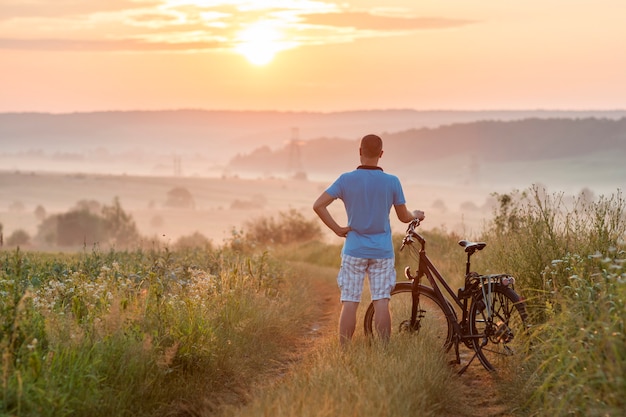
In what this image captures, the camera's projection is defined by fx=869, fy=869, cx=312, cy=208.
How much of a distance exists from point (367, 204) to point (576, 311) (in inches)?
87.7

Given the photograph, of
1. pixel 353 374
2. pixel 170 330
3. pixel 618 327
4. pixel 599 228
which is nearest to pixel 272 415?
pixel 353 374

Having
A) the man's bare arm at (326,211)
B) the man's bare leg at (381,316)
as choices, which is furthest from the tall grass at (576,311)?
the man's bare arm at (326,211)

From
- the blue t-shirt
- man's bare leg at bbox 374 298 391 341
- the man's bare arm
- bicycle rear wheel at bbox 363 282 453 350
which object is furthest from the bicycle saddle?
the man's bare arm

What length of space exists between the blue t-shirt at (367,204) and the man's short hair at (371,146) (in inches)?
6.2

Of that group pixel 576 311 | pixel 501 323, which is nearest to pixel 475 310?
pixel 501 323

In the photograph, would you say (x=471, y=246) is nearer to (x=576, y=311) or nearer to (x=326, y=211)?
(x=326, y=211)

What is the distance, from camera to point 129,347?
732 centimetres

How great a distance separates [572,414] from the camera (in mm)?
6320

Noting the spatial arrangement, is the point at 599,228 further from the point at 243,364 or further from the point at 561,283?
the point at 243,364

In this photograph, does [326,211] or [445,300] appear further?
[445,300]

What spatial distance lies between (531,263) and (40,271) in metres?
7.64

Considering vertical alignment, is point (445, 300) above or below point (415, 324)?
above

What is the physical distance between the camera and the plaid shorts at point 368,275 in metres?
8.48

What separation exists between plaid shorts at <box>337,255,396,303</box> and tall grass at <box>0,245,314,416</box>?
4.83ft
